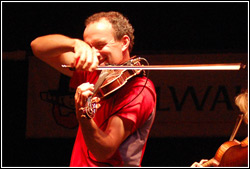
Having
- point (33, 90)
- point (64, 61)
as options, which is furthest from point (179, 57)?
point (64, 61)

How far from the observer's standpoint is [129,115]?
4.65 feet

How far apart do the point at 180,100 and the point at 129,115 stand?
1767 millimetres

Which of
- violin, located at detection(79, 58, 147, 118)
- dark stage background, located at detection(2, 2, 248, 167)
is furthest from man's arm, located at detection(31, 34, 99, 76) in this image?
dark stage background, located at detection(2, 2, 248, 167)

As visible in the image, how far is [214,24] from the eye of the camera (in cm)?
295

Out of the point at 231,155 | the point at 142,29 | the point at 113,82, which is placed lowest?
the point at 231,155

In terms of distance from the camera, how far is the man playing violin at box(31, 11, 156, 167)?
1354mm

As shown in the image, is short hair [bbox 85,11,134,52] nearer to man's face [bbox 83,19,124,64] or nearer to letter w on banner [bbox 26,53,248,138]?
man's face [bbox 83,19,124,64]

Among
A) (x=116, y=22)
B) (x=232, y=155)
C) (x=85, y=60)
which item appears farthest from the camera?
(x=232, y=155)

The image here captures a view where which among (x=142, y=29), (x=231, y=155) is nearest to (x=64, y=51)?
(x=231, y=155)

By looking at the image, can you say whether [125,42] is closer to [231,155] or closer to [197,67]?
[197,67]

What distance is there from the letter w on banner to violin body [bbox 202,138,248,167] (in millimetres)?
1196

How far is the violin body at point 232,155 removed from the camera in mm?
1863

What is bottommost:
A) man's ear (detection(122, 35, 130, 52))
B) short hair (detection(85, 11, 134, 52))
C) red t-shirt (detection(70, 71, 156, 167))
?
red t-shirt (detection(70, 71, 156, 167))

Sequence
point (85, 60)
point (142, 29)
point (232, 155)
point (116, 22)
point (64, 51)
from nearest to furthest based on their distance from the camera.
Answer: point (85, 60)
point (64, 51)
point (116, 22)
point (232, 155)
point (142, 29)
